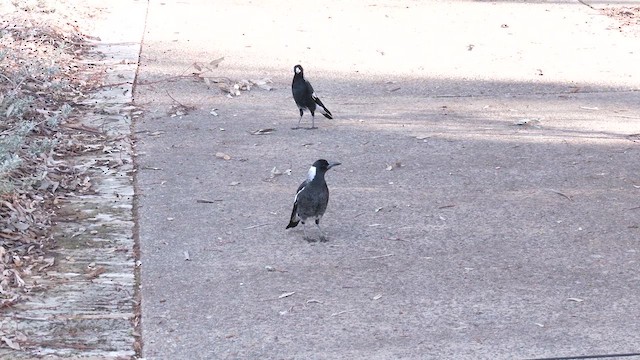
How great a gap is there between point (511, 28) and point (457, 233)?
6.80 m

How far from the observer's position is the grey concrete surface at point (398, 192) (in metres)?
5.20

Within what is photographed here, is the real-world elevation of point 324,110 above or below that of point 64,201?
above

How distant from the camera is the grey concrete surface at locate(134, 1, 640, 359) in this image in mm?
5199

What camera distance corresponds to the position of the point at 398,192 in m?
7.35

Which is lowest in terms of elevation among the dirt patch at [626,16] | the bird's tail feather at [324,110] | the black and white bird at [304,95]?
the bird's tail feather at [324,110]

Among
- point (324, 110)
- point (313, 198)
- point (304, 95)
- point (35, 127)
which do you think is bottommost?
point (35, 127)

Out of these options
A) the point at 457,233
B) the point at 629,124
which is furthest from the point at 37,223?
the point at 629,124

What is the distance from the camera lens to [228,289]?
5645 millimetres

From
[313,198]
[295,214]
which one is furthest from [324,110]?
[313,198]

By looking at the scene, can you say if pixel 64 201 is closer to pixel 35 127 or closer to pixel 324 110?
pixel 35 127

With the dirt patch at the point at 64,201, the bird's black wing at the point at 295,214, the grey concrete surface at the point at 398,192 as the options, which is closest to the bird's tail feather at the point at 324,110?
the grey concrete surface at the point at 398,192

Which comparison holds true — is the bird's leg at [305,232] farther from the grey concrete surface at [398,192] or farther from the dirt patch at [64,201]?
the dirt patch at [64,201]

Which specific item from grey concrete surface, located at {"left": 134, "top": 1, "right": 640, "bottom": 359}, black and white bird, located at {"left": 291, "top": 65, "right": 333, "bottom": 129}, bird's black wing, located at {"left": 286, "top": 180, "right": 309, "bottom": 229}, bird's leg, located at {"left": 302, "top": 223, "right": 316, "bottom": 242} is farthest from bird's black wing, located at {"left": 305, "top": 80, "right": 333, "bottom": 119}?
bird's black wing, located at {"left": 286, "top": 180, "right": 309, "bottom": 229}

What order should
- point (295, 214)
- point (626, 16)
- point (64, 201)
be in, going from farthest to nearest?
point (626, 16)
point (64, 201)
point (295, 214)
